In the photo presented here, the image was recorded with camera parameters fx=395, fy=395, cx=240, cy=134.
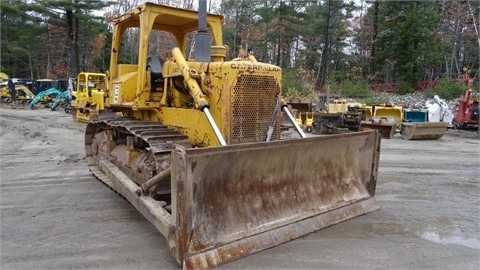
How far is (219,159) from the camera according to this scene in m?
3.48

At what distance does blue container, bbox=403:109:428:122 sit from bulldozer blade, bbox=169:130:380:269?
36.9 feet

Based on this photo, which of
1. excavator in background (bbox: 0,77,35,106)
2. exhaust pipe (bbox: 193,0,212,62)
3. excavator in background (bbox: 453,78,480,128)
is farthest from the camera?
excavator in background (bbox: 0,77,35,106)

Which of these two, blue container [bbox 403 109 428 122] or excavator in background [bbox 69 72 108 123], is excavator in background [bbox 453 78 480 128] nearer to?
blue container [bbox 403 109 428 122]

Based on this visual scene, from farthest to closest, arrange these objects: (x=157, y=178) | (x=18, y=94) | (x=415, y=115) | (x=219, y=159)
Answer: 1. (x=18, y=94)
2. (x=415, y=115)
3. (x=157, y=178)
4. (x=219, y=159)

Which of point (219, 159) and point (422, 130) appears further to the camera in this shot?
point (422, 130)

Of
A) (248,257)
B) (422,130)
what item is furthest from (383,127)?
(248,257)

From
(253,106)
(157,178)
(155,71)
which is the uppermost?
(155,71)

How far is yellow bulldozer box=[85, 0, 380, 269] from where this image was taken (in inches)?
A: 133

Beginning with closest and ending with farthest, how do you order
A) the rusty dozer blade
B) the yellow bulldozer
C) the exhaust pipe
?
1. the yellow bulldozer
2. the exhaust pipe
3. the rusty dozer blade

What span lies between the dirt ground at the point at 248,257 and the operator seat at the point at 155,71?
1658 millimetres

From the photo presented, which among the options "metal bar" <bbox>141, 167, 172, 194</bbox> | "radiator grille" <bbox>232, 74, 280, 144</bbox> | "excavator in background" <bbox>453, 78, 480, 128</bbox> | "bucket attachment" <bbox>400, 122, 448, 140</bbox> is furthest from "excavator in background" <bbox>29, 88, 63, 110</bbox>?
"radiator grille" <bbox>232, 74, 280, 144</bbox>

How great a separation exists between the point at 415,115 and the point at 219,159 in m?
13.6

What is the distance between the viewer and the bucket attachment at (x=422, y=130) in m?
12.9

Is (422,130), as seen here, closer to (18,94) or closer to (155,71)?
(155,71)
